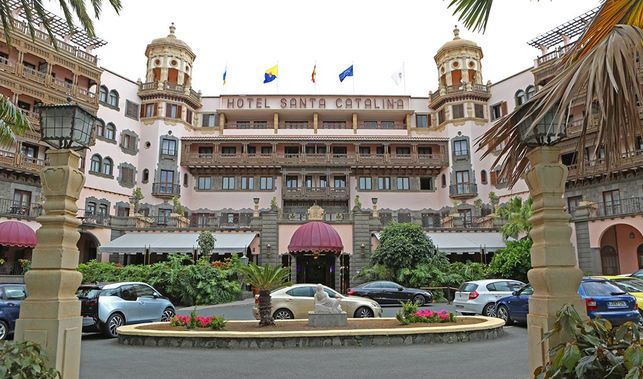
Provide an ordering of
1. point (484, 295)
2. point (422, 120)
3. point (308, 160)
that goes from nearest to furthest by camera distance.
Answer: point (484, 295)
point (308, 160)
point (422, 120)

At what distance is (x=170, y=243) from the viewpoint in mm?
33375

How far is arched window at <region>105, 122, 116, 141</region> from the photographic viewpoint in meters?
39.3

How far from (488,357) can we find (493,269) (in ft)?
63.2

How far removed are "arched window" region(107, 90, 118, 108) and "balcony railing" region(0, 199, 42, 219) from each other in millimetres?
11517

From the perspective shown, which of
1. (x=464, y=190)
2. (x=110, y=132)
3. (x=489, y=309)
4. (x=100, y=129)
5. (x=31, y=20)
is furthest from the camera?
(x=464, y=190)

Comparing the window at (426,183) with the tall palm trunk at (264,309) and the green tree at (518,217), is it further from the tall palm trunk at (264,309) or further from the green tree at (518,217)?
the tall palm trunk at (264,309)

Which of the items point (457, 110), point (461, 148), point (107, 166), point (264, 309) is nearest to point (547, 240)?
point (264, 309)

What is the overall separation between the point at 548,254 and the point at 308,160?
36805mm

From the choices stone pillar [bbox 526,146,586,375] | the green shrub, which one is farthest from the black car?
the green shrub

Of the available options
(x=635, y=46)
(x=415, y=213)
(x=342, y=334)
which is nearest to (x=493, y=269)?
(x=415, y=213)

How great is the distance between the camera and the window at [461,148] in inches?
1642

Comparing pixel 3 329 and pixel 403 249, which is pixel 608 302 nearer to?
pixel 3 329

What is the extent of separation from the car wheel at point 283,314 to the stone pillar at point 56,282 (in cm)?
994

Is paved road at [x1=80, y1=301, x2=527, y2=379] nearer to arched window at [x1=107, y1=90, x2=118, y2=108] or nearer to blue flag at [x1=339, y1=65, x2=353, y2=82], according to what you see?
arched window at [x1=107, y1=90, x2=118, y2=108]
